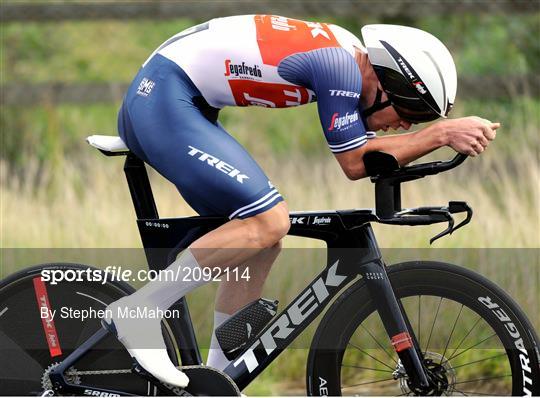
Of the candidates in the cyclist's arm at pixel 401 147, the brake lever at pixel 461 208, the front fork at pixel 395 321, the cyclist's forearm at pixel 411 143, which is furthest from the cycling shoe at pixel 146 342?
the brake lever at pixel 461 208

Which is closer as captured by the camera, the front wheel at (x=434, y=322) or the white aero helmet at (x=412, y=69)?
the white aero helmet at (x=412, y=69)

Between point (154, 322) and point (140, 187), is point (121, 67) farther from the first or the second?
point (154, 322)

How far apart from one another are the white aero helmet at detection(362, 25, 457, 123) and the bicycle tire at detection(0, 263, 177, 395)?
1.31 metres

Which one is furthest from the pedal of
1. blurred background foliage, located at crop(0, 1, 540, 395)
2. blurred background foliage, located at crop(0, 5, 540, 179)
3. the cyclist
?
blurred background foliage, located at crop(0, 5, 540, 179)

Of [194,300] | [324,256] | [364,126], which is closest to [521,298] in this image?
[324,256]

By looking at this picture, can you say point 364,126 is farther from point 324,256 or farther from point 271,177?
point 271,177

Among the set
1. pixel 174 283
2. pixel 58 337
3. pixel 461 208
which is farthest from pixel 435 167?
pixel 58 337

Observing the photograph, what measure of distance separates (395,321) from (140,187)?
111cm

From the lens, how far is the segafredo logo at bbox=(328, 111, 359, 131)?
4586mm

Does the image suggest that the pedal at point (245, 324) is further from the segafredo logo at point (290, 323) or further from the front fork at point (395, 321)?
the front fork at point (395, 321)

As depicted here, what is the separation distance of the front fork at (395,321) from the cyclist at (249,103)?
1.27 feet

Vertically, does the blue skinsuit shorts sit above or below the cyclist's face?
below

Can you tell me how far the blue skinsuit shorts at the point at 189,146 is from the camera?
184 inches

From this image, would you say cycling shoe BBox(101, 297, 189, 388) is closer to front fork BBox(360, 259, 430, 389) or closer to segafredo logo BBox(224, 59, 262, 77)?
front fork BBox(360, 259, 430, 389)
